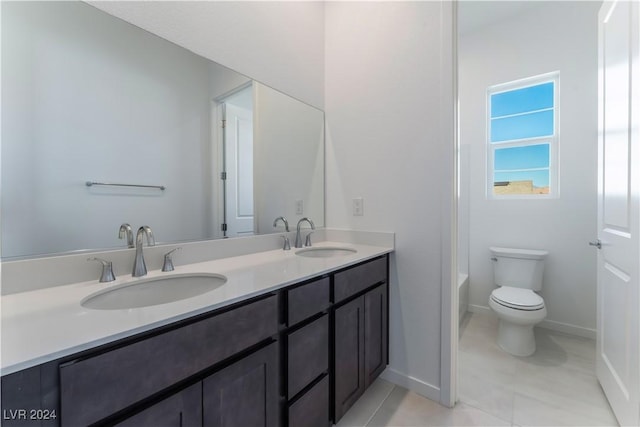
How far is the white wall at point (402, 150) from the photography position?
1.50 metres

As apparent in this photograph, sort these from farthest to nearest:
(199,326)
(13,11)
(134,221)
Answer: (134,221), (13,11), (199,326)

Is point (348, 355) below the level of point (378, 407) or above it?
above

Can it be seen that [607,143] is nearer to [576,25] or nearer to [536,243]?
[536,243]

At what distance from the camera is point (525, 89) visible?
8.02 feet

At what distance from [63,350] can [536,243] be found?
299 cm

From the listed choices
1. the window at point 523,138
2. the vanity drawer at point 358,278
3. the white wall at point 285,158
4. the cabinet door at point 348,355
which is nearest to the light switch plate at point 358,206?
the white wall at point 285,158

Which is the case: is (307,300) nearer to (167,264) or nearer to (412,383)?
(167,264)

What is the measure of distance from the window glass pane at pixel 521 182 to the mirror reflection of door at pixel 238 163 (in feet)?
7.73

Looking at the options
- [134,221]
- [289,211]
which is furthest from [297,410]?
[289,211]

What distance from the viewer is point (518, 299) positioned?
1.94 metres

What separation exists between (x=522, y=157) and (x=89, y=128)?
3.13 metres

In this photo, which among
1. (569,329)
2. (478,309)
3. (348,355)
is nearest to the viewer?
(348,355)

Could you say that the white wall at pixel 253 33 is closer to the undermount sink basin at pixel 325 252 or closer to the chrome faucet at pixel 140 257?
the chrome faucet at pixel 140 257

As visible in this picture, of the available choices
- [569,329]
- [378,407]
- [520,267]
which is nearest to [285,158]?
[378,407]
